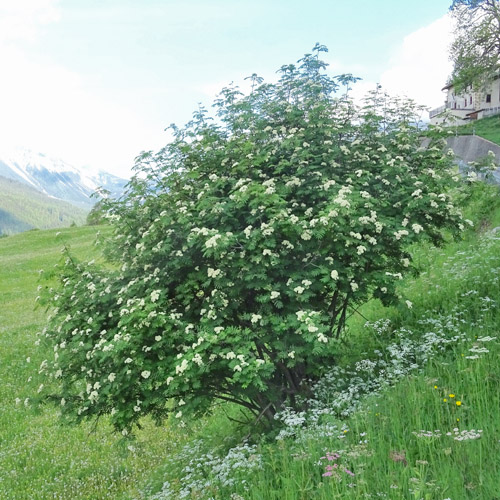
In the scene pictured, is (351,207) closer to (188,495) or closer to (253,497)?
(253,497)

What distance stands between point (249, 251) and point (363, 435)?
2930 mm

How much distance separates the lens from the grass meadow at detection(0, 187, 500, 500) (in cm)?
442

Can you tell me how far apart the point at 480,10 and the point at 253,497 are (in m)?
54.9

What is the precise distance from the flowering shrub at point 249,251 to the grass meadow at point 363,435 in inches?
32.7

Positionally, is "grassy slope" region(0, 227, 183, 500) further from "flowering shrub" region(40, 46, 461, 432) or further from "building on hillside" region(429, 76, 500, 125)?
"building on hillside" region(429, 76, 500, 125)

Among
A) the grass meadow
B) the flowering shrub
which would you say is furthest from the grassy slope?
the flowering shrub

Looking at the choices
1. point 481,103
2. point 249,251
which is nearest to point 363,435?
point 249,251

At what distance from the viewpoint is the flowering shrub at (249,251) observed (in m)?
6.34

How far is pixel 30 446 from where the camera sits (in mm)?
11695

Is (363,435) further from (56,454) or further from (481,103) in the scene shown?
(481,103)

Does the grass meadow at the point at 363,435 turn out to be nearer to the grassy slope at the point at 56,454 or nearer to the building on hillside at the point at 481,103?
the grassy slope at the point at 56,454

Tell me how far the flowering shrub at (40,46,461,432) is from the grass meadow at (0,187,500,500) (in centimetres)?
83

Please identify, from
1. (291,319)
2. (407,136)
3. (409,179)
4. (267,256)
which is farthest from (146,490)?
(407,136)

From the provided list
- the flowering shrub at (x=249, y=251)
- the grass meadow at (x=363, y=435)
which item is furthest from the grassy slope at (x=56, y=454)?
the flowering shrub at (x=249, y=251)
